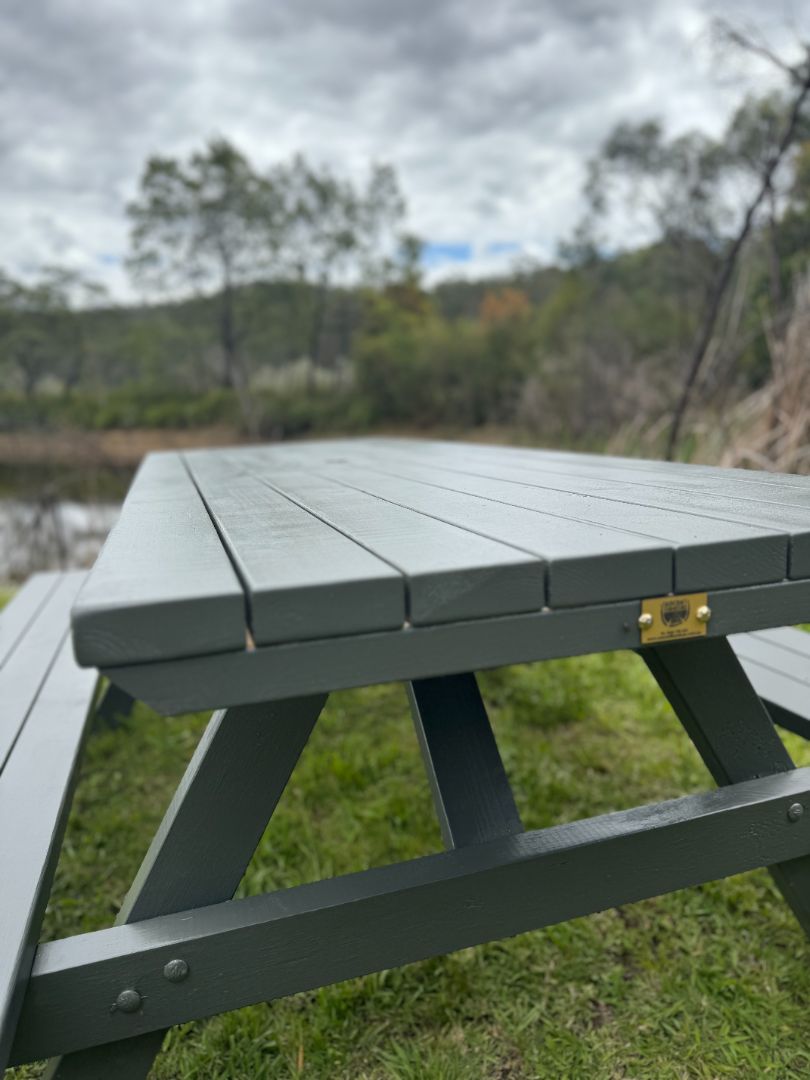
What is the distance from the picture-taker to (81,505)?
966 centimetres

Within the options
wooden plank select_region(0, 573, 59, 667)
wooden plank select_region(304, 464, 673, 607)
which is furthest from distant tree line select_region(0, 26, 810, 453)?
wooden plank select_region(304, 464, 673, 607)

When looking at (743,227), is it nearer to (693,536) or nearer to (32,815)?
(693,536)

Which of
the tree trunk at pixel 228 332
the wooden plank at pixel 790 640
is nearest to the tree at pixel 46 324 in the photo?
the tree trunk at pixel 228 332

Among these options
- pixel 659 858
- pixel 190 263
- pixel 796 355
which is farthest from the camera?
pixel 190 263

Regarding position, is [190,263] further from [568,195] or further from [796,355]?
[796,355]

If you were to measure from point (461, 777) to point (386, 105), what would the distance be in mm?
22496

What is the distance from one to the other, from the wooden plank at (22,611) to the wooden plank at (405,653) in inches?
45.6

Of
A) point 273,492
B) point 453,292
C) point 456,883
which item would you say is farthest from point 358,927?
point 453,292

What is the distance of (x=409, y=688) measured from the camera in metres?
1.01

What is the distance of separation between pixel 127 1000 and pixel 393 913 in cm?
26

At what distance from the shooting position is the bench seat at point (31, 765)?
61cm

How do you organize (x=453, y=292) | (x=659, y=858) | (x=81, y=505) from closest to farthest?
(x=659, y=858), (x=81, y=505), (x=453, y=292)

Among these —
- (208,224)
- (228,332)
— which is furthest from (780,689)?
(228,332)

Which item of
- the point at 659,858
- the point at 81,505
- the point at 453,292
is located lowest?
the point at 81,505
